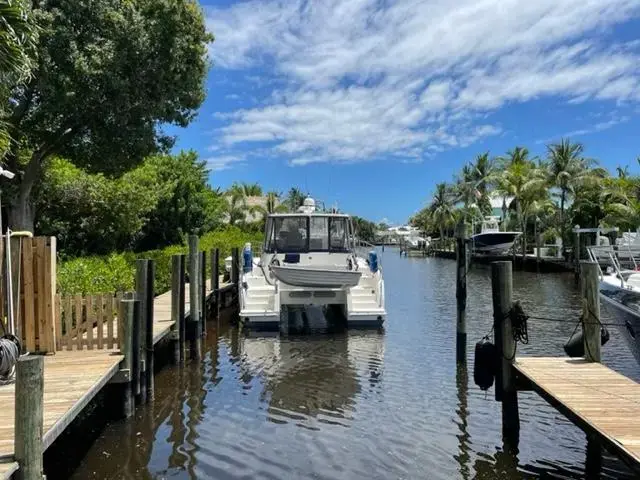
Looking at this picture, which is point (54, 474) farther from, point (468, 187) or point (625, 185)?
point (468, 187)

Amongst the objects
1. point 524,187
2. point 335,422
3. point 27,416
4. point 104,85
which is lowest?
point 335,422

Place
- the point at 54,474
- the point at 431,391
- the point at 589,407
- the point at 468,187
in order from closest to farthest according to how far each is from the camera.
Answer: the point at 589,407, the point at 54,474, the point at 431,391, the point at 468,187

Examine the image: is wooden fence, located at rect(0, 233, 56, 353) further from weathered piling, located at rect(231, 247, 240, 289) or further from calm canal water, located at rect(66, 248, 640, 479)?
weathered piling, located at rect(231, 247, 240, 289)

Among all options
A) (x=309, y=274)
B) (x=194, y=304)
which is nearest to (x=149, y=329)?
(x=194, y=304)

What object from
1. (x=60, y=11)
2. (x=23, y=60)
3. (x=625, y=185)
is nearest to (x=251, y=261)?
(x=60, y=11)

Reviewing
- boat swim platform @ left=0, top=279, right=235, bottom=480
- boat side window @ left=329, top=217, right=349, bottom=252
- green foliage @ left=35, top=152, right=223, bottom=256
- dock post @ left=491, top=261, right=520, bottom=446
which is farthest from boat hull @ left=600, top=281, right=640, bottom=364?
green foliage @ left=35, top=152, right=223, bottom=256

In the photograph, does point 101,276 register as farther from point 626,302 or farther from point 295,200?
point 295,200

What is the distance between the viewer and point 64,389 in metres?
5.97

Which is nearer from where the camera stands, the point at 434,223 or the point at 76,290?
the point at 76,290

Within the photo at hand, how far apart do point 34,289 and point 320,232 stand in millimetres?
9581

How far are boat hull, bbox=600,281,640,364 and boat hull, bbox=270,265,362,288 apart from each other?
18.6 feet

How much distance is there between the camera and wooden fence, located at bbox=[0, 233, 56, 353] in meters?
7.30

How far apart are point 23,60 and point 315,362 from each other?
24.9 feet

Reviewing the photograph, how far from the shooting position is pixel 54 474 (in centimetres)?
617
